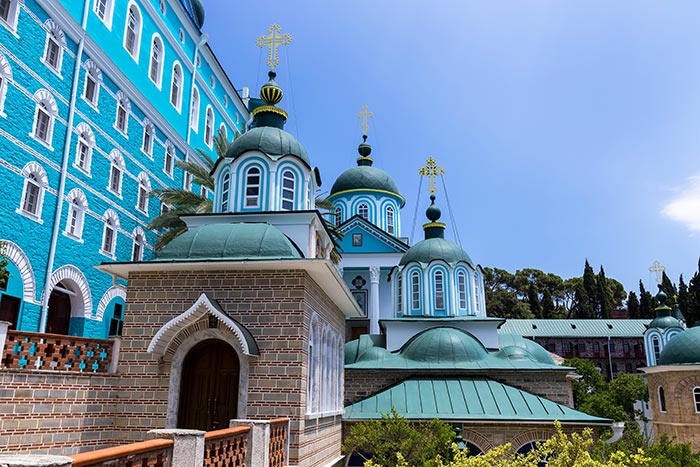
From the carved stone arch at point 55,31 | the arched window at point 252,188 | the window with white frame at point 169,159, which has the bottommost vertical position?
the arched window at point 252,188

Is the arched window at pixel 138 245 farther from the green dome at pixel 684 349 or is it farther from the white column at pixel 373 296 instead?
the green dome at pixel 684 349

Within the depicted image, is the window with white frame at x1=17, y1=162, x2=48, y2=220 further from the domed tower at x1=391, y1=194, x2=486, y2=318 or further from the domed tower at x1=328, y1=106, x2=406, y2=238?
the domed tower at x1=328, y1=106, x2=406, y2=238

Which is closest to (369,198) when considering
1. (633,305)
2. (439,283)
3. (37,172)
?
(439,283)

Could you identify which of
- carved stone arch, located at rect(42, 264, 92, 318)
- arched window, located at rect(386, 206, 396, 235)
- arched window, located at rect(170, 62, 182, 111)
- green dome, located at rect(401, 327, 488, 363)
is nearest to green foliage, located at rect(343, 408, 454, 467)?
green dome, located at rect(401, 327, 488, 363)

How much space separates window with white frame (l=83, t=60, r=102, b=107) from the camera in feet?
63.5

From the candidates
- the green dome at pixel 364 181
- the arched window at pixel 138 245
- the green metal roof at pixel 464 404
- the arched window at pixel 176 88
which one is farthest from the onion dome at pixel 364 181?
the green metal roof at pixel 464 404

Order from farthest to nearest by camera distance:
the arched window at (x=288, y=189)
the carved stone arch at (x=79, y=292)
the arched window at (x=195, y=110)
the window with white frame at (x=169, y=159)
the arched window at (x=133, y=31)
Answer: the arched window at (x=195, y=110)
the window with white frame at (x=169, y=159)
the arched window at (x=133, y=31)
the carved stone arch at (x=79, y=292)
the arched window at (x=288, y=189)

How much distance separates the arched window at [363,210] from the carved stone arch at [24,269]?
21313mm

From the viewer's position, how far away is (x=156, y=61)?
80.4 feet

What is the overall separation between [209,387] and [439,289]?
14.3 m

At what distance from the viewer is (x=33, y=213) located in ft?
53.7

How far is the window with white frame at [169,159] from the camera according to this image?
2503 centimetres

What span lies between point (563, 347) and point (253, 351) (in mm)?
50239

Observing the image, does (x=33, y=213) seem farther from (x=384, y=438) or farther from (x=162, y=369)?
(x=384, y=438)
